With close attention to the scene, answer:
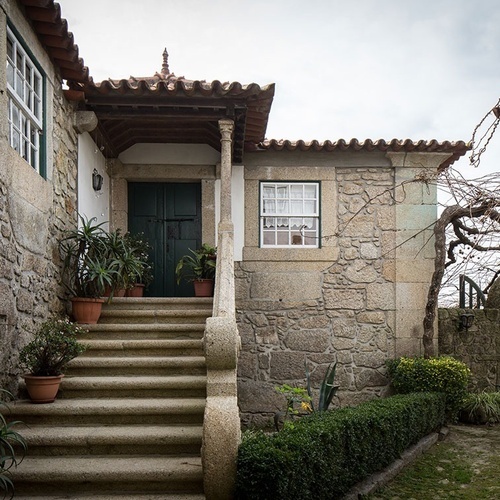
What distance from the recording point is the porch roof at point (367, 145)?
8.60 metres

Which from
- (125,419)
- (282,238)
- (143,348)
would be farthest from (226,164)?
(125,419)

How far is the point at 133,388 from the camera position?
5.59 metres

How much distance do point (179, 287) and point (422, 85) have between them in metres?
5.88

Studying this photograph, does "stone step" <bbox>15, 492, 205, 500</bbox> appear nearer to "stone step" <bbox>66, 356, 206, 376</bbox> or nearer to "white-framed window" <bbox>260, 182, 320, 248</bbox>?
"stone step" <bbox>66, 356, 206, 376</bbox>

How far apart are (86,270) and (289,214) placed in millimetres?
3229

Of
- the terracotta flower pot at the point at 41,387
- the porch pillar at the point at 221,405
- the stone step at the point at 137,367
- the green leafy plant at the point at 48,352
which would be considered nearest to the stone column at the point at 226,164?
the porch pillar at the point at 221,405

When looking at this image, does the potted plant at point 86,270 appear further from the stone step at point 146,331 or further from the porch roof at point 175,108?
the porch roof at point 175,108

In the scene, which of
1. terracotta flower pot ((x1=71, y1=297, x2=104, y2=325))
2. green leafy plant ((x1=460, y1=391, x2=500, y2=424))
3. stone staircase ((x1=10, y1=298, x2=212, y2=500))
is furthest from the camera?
green leafy plant ((x1=460, y1=391, x2=500, y2=424))

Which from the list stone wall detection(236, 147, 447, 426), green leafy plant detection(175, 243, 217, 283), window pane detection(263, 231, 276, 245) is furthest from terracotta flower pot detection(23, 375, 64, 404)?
window pane detection(263, 231, 276, 245)

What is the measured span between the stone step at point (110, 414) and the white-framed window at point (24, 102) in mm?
2319

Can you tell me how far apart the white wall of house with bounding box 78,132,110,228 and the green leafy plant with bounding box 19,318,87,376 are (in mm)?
2299

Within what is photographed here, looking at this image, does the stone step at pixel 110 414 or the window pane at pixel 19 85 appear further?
the window pane at pixel 19 85

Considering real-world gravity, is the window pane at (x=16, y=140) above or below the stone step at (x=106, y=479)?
above

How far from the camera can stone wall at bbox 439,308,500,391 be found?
9.16 metres
